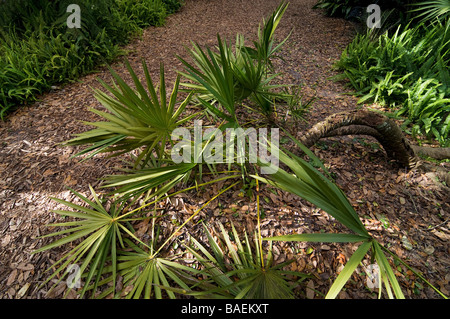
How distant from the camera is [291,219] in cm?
152

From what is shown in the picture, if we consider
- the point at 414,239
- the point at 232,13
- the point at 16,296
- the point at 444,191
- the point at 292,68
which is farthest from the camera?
the point at 232,13

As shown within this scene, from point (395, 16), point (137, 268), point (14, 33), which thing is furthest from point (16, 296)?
point (395, 16)

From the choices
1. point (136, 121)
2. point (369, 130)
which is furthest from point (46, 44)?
point (369, 130)

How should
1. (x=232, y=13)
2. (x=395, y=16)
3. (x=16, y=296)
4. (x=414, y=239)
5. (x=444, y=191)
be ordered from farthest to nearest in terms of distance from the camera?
(x=232, y=13)
(x=395, y=16)
(x=444, y=191)
(x=414, y=239)
(x=16, y=296)

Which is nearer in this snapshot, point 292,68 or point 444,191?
point 444,191

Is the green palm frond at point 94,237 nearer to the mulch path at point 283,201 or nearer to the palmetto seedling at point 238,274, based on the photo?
the mulch path at point 283,201

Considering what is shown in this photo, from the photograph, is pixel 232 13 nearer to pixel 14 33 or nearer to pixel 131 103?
pixel 14 33

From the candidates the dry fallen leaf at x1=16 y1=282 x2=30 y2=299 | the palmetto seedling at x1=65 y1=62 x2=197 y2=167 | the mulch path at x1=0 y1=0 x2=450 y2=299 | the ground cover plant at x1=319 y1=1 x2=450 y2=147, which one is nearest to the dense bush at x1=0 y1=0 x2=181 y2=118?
the mulch path at x1=0 y1=0 x2=450 y2=299

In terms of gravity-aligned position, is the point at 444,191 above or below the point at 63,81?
below

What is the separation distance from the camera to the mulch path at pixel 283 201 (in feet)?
4.26

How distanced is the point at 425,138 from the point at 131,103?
290 cm

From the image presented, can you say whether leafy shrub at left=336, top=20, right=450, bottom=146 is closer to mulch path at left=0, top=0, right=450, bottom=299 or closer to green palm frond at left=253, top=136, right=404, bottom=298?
mulch path at left=0, top=0, right=450, bottom=299

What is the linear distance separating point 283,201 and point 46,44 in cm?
357

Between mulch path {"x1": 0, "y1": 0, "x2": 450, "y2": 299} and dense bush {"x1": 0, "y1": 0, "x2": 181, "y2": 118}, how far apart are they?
0.61 ft
